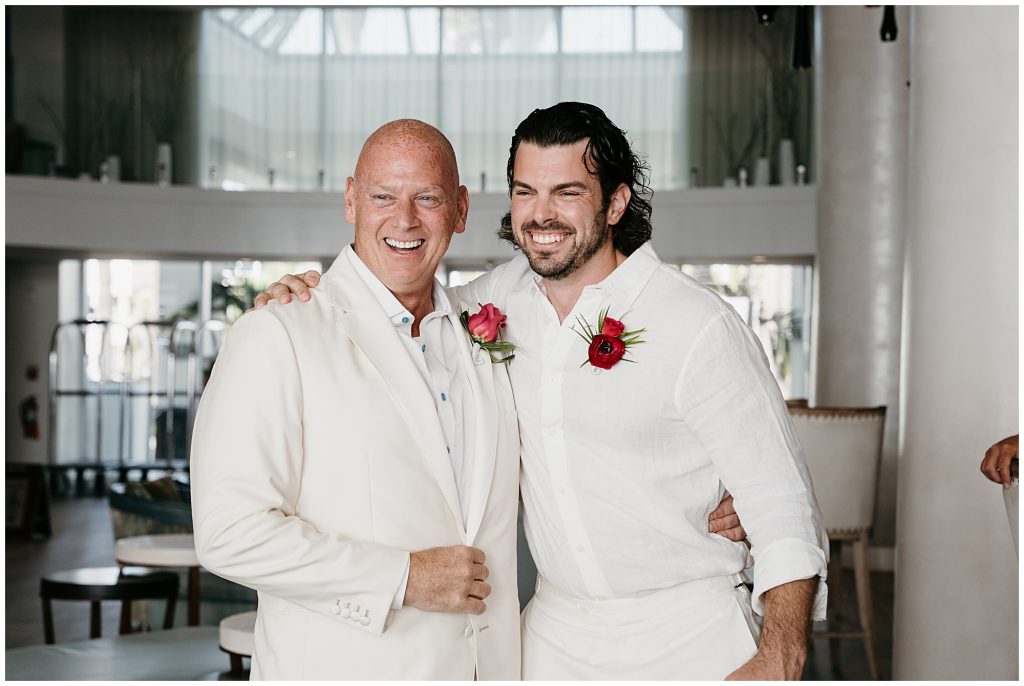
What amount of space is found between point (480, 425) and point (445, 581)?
13.8 inches

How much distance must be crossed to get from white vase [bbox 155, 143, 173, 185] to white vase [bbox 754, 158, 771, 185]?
284 inches

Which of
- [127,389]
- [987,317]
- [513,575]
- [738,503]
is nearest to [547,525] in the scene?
[513,575]

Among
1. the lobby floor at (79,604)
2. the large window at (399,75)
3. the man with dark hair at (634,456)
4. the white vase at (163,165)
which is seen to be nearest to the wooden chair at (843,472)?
the lobby floor at (79,604)

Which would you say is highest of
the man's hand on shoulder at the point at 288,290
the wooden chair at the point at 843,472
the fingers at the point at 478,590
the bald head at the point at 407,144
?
the bald head at the point at 407,144

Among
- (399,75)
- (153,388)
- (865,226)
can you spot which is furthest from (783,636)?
(153,388)

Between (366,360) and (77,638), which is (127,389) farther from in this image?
(366,360)

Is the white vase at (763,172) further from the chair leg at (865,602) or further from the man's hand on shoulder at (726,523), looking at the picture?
the man's hand on shoulder at (726,523)

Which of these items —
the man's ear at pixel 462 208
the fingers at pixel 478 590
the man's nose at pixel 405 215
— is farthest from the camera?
the man's ear at pixel 462 208

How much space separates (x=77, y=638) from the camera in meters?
6.53

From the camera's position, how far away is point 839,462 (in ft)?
18.9

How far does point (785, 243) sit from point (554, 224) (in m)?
9.59

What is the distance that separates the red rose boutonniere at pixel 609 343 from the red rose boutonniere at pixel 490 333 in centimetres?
21

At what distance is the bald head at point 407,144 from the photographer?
2383 mm

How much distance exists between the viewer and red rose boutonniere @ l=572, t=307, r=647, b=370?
2.29 m
